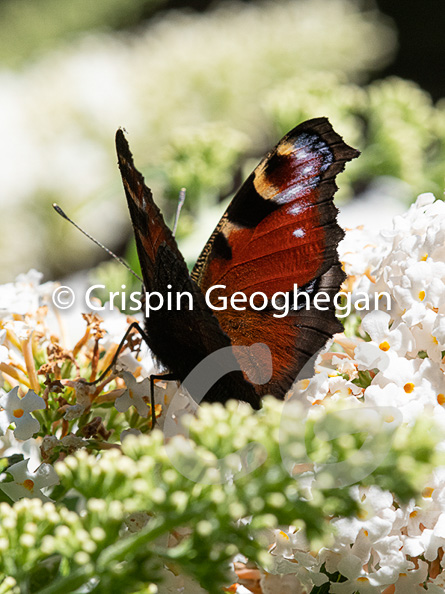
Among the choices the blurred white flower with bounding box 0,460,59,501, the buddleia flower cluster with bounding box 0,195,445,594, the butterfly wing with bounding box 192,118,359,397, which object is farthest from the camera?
the butterfly wing with bounding box 192,118,359,397

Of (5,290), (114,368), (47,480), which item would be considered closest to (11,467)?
(47,480)

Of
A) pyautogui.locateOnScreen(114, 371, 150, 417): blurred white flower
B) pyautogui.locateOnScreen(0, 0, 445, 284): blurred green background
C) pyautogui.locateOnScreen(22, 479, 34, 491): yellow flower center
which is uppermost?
pyautogui.locateOnScreen(0, 0, 445, 284): blurred green background

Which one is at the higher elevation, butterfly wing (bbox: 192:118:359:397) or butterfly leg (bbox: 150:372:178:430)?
butterfly wing (bbox: 192:118:359:397)

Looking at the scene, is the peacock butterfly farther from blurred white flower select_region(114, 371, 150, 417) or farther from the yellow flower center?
the yellow flower center

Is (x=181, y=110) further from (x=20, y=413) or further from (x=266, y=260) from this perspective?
(x=20, y=413)

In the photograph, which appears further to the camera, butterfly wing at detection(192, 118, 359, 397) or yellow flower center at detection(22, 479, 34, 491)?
butterfly wing at detection(192, 118, 359, 397)

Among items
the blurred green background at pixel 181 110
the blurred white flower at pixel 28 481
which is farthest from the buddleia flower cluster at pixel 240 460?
the blurred green background at pixel 181 110

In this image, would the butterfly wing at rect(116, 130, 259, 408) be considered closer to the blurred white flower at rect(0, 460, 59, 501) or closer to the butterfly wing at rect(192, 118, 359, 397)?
the butterfly wing at rect(192, 118, 359, 397)

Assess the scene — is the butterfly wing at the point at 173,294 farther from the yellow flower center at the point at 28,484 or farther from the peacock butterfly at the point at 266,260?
the yellow flower center at the point at 28,484

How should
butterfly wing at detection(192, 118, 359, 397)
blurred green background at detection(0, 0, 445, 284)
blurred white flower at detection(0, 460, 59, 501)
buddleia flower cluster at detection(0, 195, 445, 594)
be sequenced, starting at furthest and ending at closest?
blurred green background at detection(0, 0, 445, 284) < butterfly wing at detection(192, 118, 359, 397) < blurred white flower at detection(0, 460, 59, 501) < buddleia flower cluster at detection(0, 195, 445, 594)

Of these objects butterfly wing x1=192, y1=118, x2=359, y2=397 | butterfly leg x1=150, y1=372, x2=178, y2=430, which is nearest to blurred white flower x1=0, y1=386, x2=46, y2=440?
butterfly leg x1=150, y1=372, x2=178, y2=430
